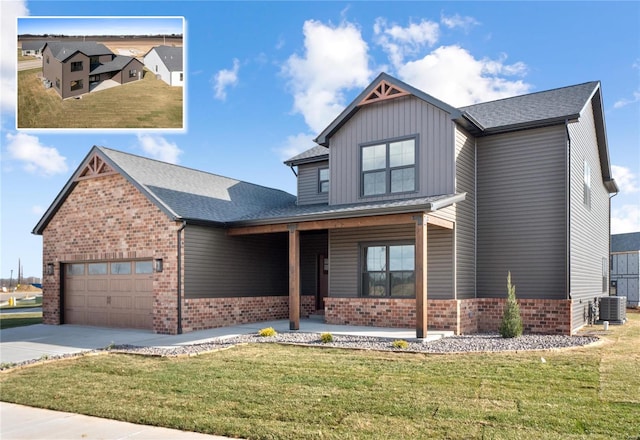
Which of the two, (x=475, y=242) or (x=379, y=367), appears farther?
(x=475, y=242)

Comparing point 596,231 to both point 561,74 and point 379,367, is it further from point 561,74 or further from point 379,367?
point 379,367

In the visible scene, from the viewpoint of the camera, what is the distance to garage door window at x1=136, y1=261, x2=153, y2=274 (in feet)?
51.5

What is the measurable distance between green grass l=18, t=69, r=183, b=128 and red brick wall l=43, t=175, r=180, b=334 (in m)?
7.73

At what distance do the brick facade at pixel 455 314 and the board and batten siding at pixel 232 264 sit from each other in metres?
3.27

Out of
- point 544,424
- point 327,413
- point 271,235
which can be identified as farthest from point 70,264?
point 544,424

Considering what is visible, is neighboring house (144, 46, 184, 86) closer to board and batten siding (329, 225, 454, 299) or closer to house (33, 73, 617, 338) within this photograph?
house (33, 73, 617, 338)

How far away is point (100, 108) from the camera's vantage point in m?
7.35

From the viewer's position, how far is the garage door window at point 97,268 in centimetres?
1692

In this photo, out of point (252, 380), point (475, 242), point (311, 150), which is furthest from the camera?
point (311, 150)

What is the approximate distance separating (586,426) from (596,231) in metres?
14.9

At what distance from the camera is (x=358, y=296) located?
15.5 metres

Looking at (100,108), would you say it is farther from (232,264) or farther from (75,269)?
(75,269)

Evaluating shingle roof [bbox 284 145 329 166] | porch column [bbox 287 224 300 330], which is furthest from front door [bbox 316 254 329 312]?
porch column [bbox 287 224 300 330]

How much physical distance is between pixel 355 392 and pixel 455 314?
6933 mm
